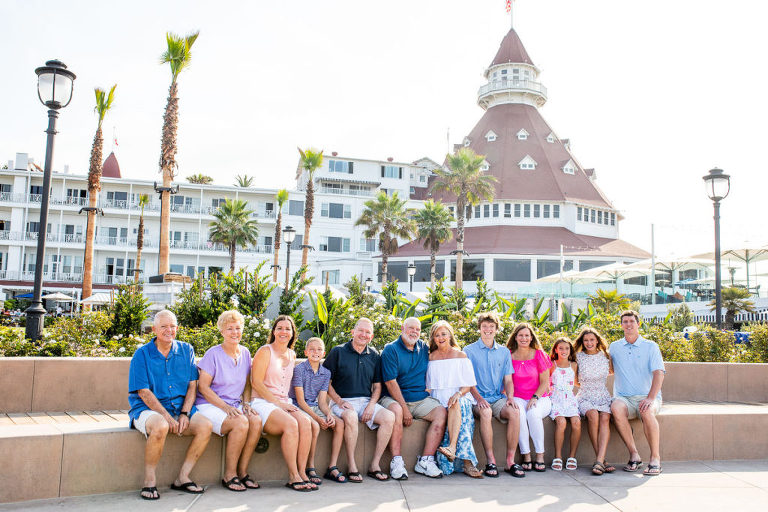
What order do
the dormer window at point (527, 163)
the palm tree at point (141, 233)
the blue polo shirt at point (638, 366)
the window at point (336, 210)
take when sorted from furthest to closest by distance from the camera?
→ the window at point (336, 210)
the dormer window at point (527, 163)
the palm tree at point (141, 233)
the blue polo shirt at point (638, 366)

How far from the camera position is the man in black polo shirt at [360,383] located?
5914mm

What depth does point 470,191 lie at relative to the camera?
39.0 meters

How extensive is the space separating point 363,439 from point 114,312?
6528 millimetres

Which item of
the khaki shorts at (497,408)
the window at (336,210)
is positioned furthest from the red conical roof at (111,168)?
the khaki shorts at (497,408)

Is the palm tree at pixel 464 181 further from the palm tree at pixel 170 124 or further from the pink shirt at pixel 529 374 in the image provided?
the pink shirt at pixel 529 374

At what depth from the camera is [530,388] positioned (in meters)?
6.58

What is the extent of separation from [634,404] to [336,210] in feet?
158

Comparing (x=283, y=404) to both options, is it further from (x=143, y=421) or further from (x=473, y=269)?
(x=473, y=269)

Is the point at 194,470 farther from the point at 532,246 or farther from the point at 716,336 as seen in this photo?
the point at 532,246

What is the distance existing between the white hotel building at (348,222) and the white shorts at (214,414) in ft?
131

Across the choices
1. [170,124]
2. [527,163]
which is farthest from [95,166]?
[527,163]

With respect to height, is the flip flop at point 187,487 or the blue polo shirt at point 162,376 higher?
the blue polo shirt at point 162,376

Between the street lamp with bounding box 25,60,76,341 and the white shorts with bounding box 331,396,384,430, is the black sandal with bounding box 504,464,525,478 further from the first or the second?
the street lamp with bounding box 25,60,76,341

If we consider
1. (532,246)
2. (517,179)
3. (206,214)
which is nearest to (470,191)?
(532,246)
